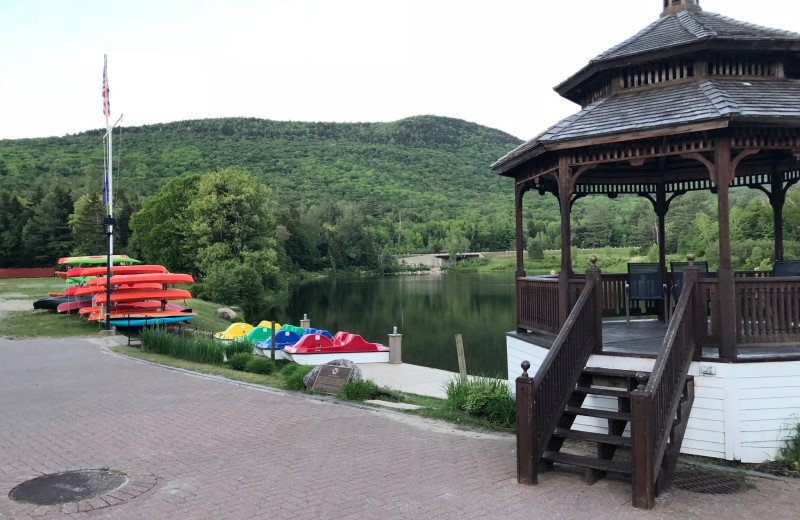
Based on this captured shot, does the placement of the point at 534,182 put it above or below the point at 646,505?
above

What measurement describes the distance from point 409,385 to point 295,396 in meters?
4.89

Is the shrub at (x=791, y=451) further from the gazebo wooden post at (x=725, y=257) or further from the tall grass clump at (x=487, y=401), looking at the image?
the tall grass clump at (x=487, y=401)

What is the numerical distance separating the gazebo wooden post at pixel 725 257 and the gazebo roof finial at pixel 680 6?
386cm

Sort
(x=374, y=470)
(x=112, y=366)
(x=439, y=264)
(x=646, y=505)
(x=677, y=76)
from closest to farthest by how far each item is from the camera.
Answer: (x=646, y=505) < (x=374, y=470) < (x=677, y=76) < (x=112, y=366) < (x=439, y=264)

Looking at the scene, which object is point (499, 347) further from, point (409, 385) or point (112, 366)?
point (112, 366)

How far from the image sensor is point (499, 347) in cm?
2466

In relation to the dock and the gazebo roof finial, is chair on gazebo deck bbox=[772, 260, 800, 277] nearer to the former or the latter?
the gazebo roof finial

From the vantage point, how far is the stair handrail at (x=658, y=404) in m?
5.07

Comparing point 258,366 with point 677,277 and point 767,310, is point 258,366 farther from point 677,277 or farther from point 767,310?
point 767,310

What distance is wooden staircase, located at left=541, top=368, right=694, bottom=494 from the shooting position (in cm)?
557

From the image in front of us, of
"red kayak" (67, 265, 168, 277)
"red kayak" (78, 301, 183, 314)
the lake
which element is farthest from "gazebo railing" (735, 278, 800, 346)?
"red kayak" (67, 265, 168, 277)

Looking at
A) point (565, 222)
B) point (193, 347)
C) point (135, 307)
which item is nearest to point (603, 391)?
point (565, 222)

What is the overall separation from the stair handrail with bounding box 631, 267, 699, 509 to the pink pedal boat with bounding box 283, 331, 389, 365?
1291cm

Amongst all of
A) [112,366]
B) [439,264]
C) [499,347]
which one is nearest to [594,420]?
[112,366]
